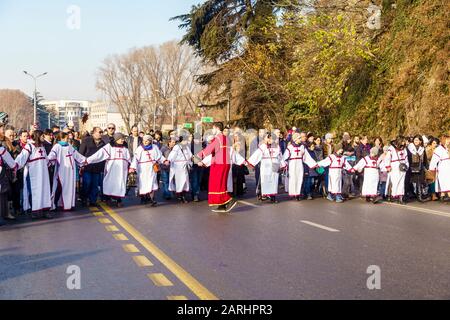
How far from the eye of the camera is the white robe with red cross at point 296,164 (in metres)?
18.9

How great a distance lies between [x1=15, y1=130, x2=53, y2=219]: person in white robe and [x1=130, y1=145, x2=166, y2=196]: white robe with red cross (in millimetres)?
3029

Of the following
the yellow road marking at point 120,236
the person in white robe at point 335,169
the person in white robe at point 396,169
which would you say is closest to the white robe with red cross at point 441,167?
the person in white robe at point 396,169

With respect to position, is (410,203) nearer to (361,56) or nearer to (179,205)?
(179,205)

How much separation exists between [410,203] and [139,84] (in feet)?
198

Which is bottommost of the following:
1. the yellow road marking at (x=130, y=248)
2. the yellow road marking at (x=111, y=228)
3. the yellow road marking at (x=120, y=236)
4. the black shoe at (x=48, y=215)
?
the black shoe at (x=48, y=215)

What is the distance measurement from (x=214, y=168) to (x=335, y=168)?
4.27 m

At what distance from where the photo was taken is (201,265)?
9.02 m

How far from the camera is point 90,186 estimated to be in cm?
1755

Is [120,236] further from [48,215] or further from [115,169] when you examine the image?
[115,169]

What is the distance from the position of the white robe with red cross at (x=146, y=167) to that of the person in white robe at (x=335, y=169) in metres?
4.73

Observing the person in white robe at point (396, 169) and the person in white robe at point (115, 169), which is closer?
the person in white robe at point (115, 169)

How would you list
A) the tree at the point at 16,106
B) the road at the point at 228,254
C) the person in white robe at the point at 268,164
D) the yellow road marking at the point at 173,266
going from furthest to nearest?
the tree at the point at 16,106, the person in white robe at the point at 268,164, the road at the point at 228,254, the yellow road marking at the point at 173,266

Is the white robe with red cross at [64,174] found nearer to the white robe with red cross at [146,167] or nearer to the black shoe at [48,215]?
the black shoe at [48,215]

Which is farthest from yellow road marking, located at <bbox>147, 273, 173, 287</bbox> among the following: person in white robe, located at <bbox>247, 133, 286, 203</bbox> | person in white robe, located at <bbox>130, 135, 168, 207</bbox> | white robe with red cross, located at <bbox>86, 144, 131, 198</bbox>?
person in white robe, located at <bbox>247, 133, 286, 203</bbox>
